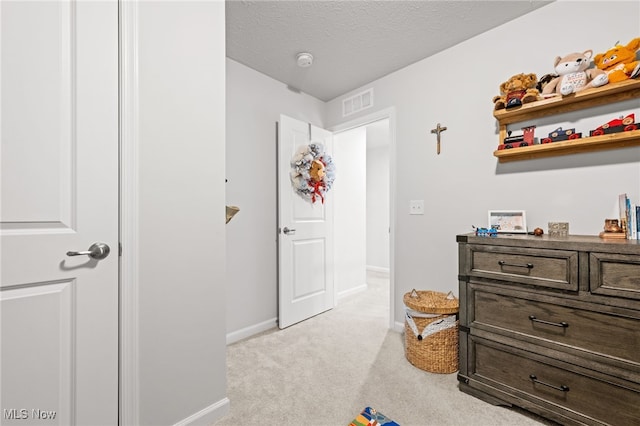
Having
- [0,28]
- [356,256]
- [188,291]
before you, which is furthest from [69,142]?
[356,256]

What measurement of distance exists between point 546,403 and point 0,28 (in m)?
2.80

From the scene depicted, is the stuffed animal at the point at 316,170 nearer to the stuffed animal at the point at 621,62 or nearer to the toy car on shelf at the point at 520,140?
the toy car on shelf at the point at 520,140

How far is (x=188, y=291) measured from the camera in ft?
4.57

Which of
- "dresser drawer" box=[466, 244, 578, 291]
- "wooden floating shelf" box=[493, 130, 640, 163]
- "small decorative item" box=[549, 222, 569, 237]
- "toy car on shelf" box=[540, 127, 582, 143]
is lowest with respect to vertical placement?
"dresser drawer" box=[466, 244, 578, 291]

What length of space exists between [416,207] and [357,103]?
1315 mm

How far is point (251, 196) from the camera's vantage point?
2.62 metres

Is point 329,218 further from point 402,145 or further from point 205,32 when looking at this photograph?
point 205,32

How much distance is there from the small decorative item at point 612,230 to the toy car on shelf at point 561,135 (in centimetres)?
52

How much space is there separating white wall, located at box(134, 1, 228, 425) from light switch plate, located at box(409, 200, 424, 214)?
A: 170 cm

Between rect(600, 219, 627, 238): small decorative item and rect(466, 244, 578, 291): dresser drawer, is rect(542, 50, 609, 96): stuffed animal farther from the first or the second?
rect(466, 244, 578, 291): dresser drawer

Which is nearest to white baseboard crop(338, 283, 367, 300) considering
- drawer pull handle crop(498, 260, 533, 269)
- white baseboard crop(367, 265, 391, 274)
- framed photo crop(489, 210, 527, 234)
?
white baseboard crop(367, 265, 391, 274)

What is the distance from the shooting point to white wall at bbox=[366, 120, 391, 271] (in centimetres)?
554

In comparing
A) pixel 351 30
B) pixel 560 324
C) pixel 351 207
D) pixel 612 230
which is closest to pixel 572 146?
pixel 612 230

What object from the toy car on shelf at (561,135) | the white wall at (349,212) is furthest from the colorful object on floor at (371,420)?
the white wall at (349,212)
